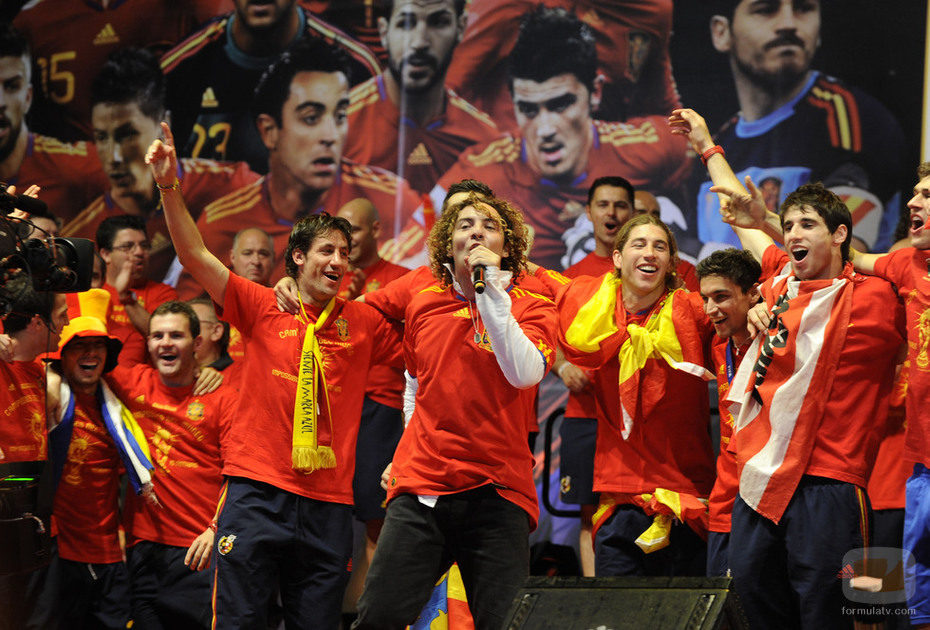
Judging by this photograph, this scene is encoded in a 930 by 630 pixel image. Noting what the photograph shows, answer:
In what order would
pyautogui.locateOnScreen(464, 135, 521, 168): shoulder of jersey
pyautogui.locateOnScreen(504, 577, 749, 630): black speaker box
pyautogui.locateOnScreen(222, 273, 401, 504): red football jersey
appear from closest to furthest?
1. pyautogui.locateOnScreen(504, 577, 749, 630): black speaker box
2. pyautogui.locateOnScreen(222, 273, 401, 504): red football jersey
3. pyautogui.locateOnScreen(464, 135, 521, 168): shoulder of jersey

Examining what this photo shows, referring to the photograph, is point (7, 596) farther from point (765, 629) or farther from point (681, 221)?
point (681, 221)

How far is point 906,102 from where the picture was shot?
263 inches

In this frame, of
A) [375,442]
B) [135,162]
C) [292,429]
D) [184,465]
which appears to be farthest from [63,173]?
[292,429]

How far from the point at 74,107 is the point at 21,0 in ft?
3.00

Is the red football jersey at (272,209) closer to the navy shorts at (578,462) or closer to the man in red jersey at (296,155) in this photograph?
the man in red jersey at (296,155)

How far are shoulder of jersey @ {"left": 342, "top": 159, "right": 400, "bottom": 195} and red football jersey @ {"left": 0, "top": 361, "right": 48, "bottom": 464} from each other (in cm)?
297

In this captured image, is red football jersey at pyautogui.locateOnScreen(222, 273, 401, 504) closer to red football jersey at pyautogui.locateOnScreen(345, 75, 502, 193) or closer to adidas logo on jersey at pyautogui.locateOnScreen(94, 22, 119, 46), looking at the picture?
red football jersey at pyautogui.locateOnScreen(345, 75, 502, 193)

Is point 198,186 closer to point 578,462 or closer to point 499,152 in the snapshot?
point 499,152

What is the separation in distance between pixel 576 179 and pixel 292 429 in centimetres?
351

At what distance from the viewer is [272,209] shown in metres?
7.44

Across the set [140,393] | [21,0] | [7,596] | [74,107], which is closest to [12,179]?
[74,107]

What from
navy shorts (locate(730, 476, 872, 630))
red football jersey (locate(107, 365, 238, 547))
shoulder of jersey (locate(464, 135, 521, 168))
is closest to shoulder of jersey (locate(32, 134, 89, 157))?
shoulder of jersey (locate(464, 135, 521, 168))

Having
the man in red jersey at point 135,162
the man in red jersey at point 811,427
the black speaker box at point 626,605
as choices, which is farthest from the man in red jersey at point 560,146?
the black speaker box at point 626,605

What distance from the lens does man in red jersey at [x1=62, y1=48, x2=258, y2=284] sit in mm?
7488
